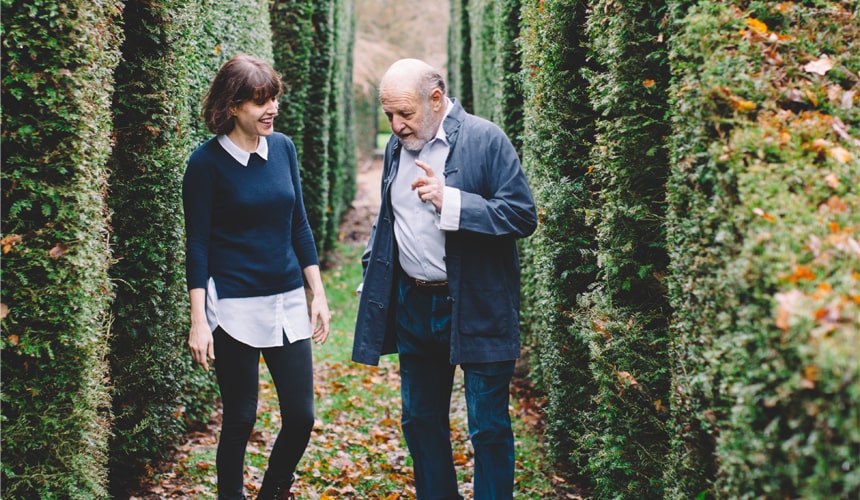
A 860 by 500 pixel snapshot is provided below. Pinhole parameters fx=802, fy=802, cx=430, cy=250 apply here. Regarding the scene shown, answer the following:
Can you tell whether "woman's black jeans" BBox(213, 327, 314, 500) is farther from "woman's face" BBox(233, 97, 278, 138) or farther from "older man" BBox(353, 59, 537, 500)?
"woman's face" BBox(233, 97, 278, 138)

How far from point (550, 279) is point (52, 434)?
3087 millimetres

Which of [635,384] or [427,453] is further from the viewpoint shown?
[427,453]

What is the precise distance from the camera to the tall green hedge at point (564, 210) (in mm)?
4895

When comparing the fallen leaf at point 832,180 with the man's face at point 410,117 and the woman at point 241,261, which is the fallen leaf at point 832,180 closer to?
the man's face at point 410,117

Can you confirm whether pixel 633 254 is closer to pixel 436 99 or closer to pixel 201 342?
pixel 436 99

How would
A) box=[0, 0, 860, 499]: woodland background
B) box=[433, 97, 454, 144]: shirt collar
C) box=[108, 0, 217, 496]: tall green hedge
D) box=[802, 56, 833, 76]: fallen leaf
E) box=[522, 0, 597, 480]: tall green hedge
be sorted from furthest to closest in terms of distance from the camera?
box=[522, 0, 597, 480]: tall green hedge
box=[108, 0, 217, 496]: tall green hedge
box=[433, 97, 454, 144]: shirt collar
box=[802, 56, 833, 76]: fallen leaf
box=[0, 0, 860, 499]: woodland background

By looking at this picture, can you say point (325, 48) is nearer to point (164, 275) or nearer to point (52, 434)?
point (164, 275)

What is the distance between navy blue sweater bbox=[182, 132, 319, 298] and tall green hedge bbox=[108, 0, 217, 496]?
77 centimetres

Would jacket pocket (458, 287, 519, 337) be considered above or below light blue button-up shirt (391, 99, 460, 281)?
below

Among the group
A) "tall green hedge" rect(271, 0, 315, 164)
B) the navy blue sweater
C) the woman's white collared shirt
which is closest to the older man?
the woman's white collared shirt

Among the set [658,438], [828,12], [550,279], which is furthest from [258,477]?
[828,12]

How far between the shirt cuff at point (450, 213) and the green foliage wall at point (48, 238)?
1.52 metres

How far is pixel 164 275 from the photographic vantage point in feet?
16.3

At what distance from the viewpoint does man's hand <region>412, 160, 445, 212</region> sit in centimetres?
370
